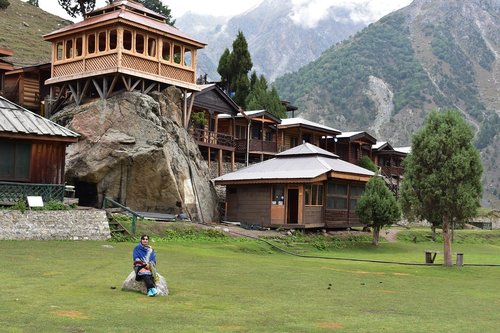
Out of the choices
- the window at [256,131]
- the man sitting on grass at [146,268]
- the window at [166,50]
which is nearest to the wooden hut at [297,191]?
the window at [166,50]

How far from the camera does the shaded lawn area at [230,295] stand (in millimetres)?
12180

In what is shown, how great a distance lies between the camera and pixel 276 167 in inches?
1734

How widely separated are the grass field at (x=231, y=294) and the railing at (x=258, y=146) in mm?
27350

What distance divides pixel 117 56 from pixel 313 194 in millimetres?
15056

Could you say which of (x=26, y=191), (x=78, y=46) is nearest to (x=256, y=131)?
(x=78, y=46)

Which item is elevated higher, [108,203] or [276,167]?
[276,167]

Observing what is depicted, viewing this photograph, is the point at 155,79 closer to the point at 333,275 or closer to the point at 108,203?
the point at 108,203

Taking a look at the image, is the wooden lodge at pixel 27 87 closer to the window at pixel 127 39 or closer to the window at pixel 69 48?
the window at pixel 69 48

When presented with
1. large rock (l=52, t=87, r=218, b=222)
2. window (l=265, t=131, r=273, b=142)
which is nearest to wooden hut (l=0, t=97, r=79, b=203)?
large rock (l=52, t=87, r=218, b=222)

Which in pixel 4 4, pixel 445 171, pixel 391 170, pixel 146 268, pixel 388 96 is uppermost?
pixel 388 96

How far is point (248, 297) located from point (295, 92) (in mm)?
162385

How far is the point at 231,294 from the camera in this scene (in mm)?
16344

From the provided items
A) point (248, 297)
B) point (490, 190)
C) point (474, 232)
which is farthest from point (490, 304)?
point (490, 190)

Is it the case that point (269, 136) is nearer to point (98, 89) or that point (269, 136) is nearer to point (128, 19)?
point (98, 89)
